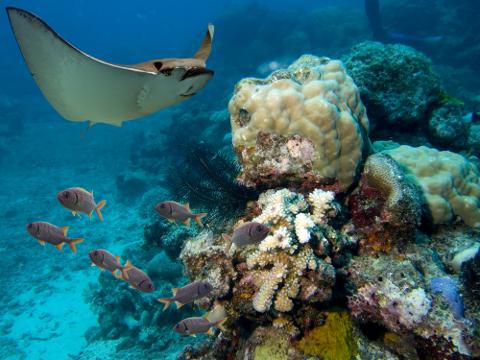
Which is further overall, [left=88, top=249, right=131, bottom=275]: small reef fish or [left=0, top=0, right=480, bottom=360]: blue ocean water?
[left=0, top=0, right=480, bottom=360]: blue ocean water

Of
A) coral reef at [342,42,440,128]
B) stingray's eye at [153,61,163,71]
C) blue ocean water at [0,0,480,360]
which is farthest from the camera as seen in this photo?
blue ocean water at [0,0,480,360]

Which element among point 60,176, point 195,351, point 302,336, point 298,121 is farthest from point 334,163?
point 60,176

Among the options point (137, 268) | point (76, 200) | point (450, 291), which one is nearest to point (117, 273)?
point (137, 268)

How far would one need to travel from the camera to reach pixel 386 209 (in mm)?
3619

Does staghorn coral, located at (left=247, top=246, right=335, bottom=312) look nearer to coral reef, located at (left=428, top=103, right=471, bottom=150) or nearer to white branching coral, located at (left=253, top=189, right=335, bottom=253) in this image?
white branching coral, located at (left=253, top=189, right=335, bottom=253)

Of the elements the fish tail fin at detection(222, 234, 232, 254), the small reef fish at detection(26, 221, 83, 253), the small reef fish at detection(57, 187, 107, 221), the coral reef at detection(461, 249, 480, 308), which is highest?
the small reef fish at detection(57, 187, 107, 221)

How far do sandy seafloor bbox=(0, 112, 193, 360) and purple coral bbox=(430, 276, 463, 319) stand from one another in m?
5.59

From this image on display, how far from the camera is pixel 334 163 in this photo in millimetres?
3953

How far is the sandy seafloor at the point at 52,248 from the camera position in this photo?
8.78 meters

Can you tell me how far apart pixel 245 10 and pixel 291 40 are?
23.1 ft

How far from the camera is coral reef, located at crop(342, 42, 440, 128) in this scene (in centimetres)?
657

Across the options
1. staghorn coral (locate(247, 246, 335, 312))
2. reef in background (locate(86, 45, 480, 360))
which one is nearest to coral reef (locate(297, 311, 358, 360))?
reef in background (locate(86, 45, 480, 360))

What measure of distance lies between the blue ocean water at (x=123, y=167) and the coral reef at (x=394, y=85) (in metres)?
0.46

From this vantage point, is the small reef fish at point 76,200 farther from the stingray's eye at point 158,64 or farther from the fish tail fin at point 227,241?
the stingray's eye at point 158,64
